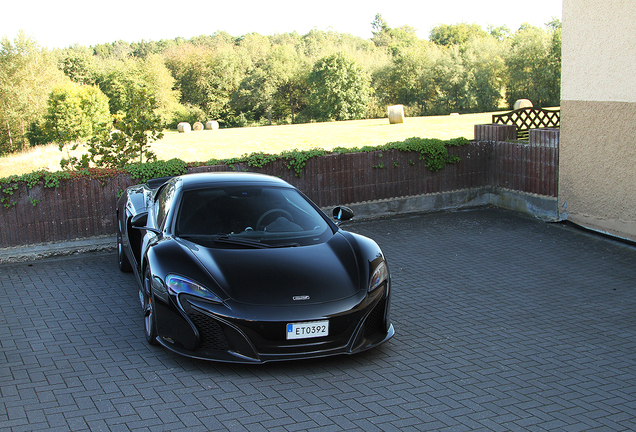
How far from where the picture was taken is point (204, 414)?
14.1ft

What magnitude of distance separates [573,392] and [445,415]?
46.6 inches

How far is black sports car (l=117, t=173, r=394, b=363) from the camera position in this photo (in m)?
4.84

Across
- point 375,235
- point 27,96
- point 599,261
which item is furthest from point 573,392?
point 27,96

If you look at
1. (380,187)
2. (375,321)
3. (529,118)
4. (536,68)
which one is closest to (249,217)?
(375,321)

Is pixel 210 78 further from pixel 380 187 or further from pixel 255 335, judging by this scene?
pixel 255 335

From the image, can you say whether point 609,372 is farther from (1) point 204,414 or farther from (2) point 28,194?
(2) point 28,194

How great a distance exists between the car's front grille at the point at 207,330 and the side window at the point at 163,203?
151 cm

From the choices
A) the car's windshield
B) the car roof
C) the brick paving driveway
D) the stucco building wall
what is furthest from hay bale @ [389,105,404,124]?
the car's windshield

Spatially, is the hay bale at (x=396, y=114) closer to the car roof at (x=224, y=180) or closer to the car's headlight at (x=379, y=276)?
the car roof at (x=224, y=180)

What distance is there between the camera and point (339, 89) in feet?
221

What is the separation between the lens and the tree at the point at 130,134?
1163 cm

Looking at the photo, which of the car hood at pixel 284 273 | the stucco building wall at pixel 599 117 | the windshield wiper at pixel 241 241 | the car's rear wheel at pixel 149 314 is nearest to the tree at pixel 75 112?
the stucco building wall at pixel 599 117

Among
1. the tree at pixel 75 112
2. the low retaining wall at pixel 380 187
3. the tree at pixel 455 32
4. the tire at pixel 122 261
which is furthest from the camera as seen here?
the tree at pixel 455 32

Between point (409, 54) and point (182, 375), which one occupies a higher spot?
point (409, 54)
